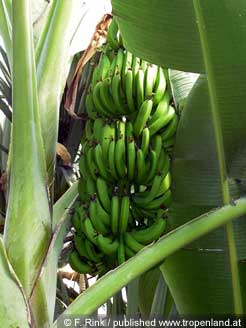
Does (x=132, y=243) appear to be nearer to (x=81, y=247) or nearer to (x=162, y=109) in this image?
(x=81, y=247)

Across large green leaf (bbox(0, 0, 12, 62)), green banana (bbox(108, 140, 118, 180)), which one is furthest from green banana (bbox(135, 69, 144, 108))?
large green leaf (bbox(0, 0, 12, 62))

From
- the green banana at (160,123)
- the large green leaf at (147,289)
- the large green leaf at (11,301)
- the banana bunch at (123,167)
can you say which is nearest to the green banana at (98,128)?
the banana bunch at (123,167)

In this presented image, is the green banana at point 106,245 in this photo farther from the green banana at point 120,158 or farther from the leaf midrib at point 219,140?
the leaf midrib at point 219,140

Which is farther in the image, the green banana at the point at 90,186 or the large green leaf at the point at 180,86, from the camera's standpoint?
the large green leaf at the point at 180,86

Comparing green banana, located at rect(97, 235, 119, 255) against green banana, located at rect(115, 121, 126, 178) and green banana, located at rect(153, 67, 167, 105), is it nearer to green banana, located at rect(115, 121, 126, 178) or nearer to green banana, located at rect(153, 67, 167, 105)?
green banana, located at rect(115, 121, 126, 178)

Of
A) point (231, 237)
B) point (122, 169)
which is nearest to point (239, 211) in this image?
A: point (231, 237)

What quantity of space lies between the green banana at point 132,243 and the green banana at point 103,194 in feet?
0.20

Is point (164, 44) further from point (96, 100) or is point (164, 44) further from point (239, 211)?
point (239, 211)

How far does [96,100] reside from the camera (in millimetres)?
986

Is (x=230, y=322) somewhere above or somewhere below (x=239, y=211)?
below

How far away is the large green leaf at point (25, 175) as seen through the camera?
2.69 feet

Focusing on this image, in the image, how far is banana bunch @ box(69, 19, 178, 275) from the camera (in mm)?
923

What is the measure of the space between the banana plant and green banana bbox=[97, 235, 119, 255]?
0.26 ft

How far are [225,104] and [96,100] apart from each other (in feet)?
0.85
